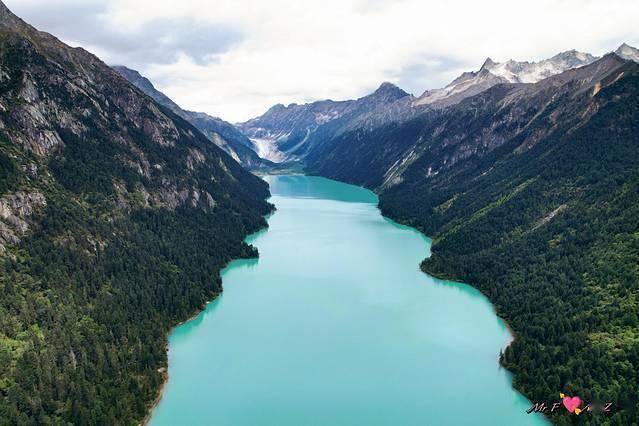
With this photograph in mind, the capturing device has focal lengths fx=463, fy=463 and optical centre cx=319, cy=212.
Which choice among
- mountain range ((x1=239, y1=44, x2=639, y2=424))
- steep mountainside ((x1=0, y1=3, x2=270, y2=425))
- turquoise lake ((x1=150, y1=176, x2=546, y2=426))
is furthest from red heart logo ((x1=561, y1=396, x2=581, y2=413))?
steep mountainside ((x1=0, y1=3, x2=270, y2=425))

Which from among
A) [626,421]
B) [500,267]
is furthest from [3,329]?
[500,267]

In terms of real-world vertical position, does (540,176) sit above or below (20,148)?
above

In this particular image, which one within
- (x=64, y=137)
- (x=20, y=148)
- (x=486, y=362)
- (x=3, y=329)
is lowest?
(x=3, y=329)

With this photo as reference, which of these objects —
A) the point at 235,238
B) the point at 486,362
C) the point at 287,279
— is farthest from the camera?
the point at 235,238

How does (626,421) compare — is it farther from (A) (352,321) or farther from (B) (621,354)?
(A) (352,321)

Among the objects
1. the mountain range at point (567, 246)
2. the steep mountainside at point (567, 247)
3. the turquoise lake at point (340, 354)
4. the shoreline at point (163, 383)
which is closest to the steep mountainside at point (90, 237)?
the shoreline at point (163, 383)

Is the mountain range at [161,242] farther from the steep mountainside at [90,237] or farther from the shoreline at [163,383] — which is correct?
the shoreline at [163,383]

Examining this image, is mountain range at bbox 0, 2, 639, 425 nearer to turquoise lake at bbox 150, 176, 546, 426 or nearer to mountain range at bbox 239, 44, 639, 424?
mountain range at bbox 239, 44, 639, 424

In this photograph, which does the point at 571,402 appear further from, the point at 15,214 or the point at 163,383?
the point at 15,214
